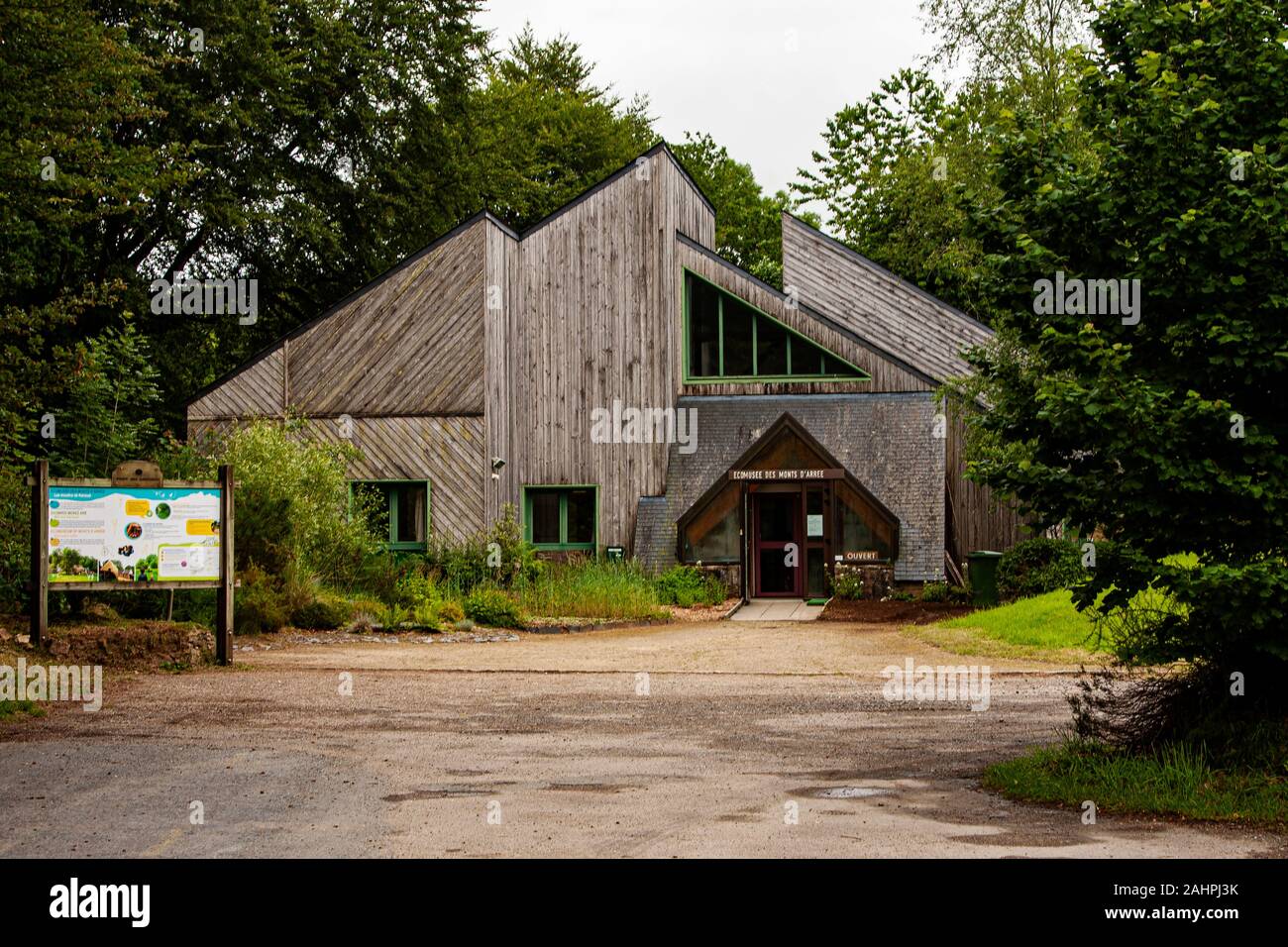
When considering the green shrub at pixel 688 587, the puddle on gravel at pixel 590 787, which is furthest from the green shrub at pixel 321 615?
the puddle on gravel at pixel 590 787

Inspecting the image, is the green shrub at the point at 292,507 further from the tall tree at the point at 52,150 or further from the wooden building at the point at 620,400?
the wooden building at the point at 620,400

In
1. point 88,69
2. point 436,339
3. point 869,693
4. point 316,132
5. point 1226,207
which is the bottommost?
point 869,693

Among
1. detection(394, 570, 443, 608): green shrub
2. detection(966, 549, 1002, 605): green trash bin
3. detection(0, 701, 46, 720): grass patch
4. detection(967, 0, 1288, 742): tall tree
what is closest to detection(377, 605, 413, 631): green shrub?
detection(394, 570, 443, 608): green shrub

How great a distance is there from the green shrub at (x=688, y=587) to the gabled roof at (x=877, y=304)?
6722 millimetres

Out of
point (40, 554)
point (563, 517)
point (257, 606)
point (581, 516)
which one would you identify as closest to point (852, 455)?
point (581, 516)

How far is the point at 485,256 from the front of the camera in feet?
95.7

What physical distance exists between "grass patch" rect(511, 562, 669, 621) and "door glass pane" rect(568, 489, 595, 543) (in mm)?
2784

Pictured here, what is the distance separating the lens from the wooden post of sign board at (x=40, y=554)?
1555 centimetres

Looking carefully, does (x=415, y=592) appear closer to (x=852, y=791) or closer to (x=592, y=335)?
(x=592, y=335)

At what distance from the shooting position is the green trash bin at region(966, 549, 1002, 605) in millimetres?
24750

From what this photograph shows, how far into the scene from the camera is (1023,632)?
19.3 metres

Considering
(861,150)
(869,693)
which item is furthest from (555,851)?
(861,150)
